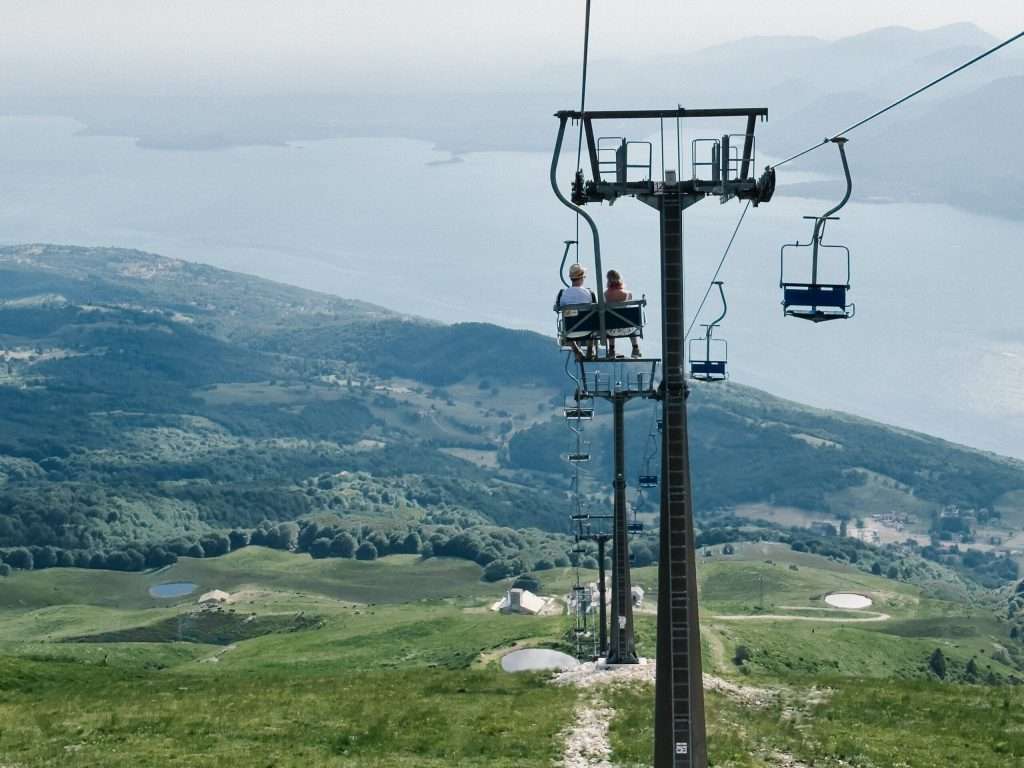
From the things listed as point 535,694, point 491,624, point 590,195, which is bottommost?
point 491,624

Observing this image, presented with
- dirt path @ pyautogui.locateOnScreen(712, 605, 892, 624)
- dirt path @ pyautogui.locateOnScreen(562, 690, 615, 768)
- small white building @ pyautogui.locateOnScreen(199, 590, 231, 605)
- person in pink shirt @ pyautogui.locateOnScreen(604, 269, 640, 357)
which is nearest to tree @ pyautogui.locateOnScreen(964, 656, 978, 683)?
dirt path @ pyautogui.locateOnScreen(712, 605, 892, 624)

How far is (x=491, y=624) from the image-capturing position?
10175 cm

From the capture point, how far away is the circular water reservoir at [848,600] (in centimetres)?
17300

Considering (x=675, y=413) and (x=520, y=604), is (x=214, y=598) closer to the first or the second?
(x=520, y=604)

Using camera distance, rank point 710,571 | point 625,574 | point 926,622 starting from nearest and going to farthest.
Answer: point 625,574, point 926,622, point 710,571

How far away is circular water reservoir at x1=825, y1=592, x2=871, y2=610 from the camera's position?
568 feet

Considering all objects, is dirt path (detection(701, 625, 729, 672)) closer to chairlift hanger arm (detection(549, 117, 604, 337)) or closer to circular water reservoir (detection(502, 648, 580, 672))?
circular water reservoir (detection(502, 648, 580, 672))

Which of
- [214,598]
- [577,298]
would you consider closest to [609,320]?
[577,298]

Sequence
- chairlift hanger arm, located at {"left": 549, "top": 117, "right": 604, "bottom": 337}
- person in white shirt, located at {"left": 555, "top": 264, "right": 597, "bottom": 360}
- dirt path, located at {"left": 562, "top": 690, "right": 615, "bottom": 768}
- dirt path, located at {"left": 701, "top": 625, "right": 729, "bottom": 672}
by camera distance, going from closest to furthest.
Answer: chairlift hanger arm, located at {"left": 549, "top": 117, "right": 604, "bottom": 337} < person in white shirt, located at {"left": 555, "top": 264, "right": 597, "bottom": 360} < dirt path, located at {"left": 562, "top": 690, "right": 615, "bottom": 768} < dirt path, located at {"left": 701, "top": 625, "right": 729, "bottom": 672}

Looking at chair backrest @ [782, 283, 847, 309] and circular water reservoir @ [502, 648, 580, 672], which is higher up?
chair backrest @ [782, 283, 847, 309]

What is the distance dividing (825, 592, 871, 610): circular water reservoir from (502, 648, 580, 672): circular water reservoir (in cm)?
10276

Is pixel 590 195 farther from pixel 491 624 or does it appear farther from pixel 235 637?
pixel 235 637

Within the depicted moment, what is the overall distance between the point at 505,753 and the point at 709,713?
812cm

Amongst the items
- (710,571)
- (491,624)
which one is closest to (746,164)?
(491,624)
